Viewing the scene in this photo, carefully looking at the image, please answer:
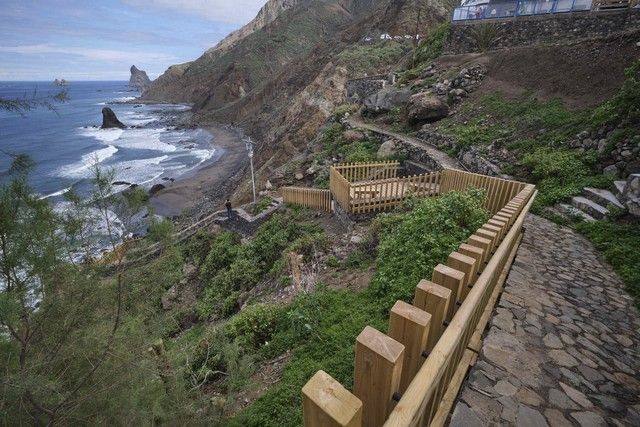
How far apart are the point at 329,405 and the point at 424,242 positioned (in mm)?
4666

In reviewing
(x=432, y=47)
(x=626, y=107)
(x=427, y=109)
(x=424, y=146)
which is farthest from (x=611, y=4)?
(x=424, y=146)

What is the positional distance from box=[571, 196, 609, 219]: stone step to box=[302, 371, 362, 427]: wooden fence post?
8222mm

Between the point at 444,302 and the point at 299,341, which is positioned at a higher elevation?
the point at 444,302

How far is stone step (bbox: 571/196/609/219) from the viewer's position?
6.80 metres

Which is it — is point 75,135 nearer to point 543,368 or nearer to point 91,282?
point 91,282

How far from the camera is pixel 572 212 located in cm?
716

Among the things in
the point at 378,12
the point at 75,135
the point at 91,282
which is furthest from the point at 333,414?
the point at 75,135

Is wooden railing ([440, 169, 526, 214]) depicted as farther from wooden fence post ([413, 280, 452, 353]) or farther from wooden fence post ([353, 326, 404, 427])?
wooden fence post ([353, 326, 404, 427])

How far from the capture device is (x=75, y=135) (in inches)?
2356

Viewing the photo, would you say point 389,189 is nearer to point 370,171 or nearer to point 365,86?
point 370,171

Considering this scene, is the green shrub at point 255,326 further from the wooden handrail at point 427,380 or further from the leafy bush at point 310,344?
the wooden handrail at point 427,380

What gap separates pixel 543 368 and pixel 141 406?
4.56 meters

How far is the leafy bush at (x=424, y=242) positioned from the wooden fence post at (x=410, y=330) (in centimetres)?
337

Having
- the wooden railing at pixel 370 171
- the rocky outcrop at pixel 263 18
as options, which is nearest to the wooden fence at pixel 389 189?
the wooden railing at pixel 370 171
